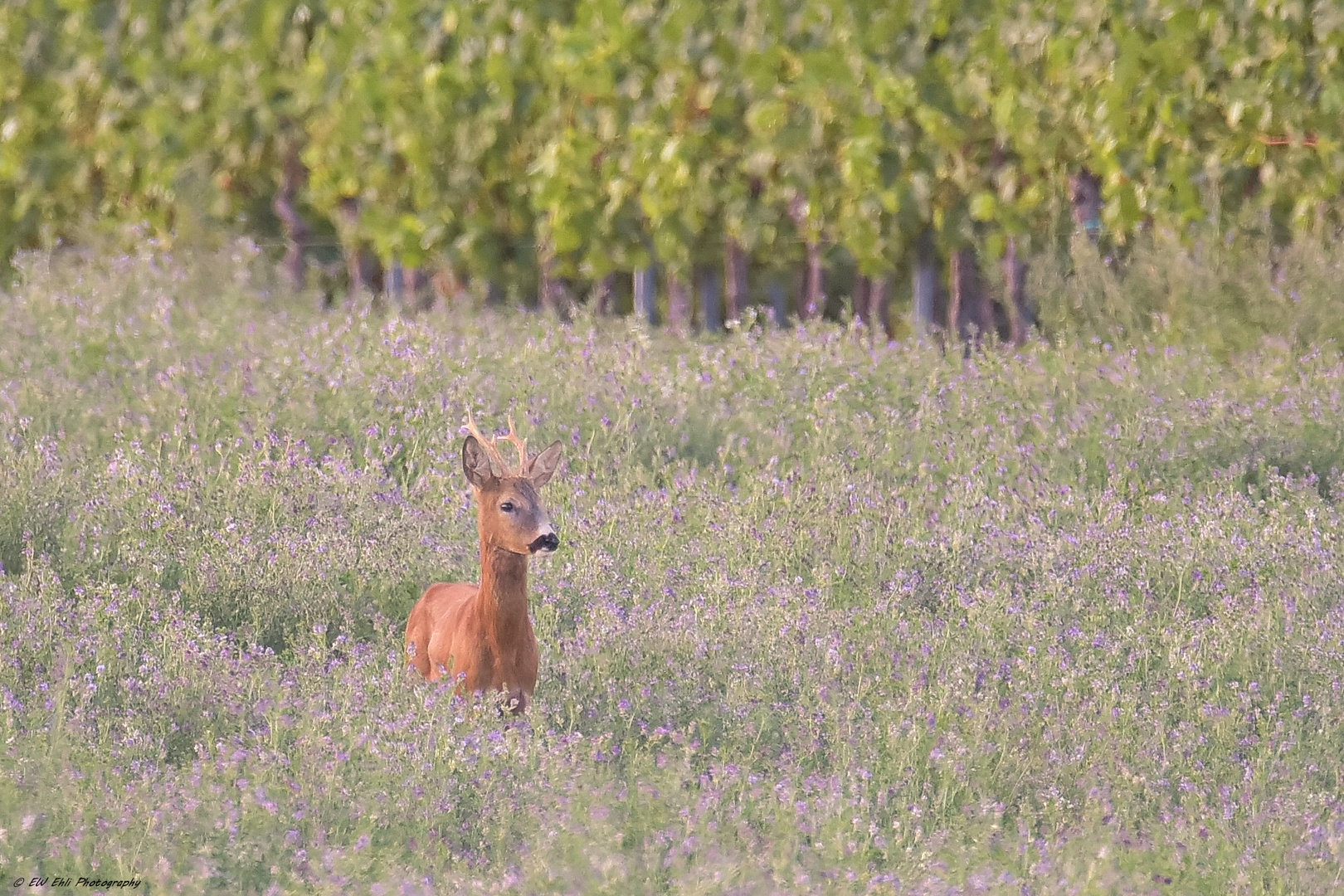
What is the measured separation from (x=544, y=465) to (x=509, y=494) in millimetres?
159

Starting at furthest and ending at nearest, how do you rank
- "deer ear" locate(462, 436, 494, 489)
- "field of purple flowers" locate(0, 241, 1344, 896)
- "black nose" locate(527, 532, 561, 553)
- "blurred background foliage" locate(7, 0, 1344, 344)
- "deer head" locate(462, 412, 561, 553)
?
"blurred background foliage" locate(7, 0, 1344, 344), "deer ear" locate(462, 436, 494, 489), "deer head" locate(462, 412, 561, 553), "black nose" locate(527, 532, 561, 553), "field of purple flowers" locate(0, 241, 1344, 896)

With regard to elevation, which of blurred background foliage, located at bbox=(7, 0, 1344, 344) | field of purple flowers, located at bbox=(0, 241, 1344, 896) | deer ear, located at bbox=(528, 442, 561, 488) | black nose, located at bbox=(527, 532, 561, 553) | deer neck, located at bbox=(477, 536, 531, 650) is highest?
blurred background foliage, located at bbox=(7, 0, 1344, 344)

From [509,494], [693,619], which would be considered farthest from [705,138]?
[509,494]

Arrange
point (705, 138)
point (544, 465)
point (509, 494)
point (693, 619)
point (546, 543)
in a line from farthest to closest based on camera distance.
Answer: point (705, 138) → point (693, 619) → point (544, 465) → point (509, 494) → point (546, 543)

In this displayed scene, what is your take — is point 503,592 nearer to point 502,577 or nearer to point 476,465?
point 502,577

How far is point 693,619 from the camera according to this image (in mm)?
5555

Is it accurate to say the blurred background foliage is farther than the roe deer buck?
Yes

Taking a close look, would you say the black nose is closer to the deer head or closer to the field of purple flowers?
the deer head

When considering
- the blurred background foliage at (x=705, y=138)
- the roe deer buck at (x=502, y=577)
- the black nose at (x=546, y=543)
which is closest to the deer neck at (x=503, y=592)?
the roe deer buck at (x=502, y=577)

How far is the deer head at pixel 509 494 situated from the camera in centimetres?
466

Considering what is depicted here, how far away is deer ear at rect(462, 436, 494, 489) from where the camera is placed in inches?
188

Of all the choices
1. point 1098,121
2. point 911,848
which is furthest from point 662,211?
point 911,848

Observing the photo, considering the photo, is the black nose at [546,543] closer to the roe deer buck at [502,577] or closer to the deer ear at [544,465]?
the roe deer buck at [502,577]

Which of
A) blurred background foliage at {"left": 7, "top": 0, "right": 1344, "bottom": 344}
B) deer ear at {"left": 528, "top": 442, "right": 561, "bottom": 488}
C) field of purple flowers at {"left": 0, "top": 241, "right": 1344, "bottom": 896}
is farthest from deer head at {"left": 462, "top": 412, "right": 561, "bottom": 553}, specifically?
blurred background foliage at {"left": 7, "top": 0, "right": 1344, "bottom": 344}
